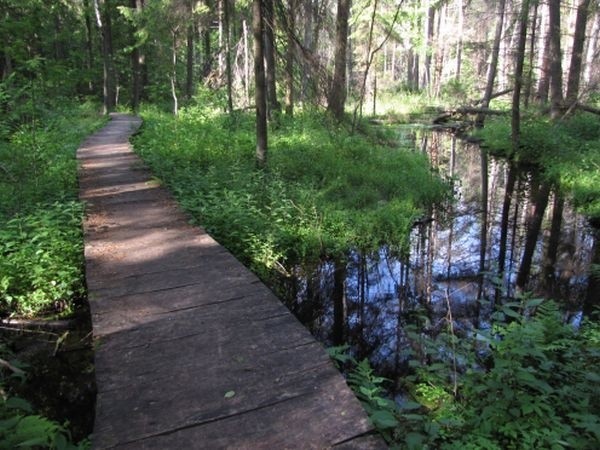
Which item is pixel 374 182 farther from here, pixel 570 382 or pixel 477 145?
pixel 477 145

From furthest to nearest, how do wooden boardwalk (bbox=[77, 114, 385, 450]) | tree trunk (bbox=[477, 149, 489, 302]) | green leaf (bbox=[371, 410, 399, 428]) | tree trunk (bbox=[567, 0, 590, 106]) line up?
tree trunk (bbox=[567, 0, 590, 106]), tree trunk (bbox=[477, 149, 489, 302]), green leaf (bbox=[371, 410, 399, 428]), wooden boardwalk (bbox=[77, 114, 385, 450])

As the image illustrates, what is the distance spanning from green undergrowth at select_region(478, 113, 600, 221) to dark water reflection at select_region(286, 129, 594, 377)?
0.68 meters

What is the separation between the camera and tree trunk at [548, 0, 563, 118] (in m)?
18.0

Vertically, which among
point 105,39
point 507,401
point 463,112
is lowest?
point 507,401

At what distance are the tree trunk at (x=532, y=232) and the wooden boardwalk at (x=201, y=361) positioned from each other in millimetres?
5262

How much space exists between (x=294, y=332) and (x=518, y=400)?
72.4 inches

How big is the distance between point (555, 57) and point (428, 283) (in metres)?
15.1

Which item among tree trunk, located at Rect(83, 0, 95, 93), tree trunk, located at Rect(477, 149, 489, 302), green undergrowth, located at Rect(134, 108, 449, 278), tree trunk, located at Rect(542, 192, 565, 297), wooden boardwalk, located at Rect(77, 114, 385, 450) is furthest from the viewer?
tree trunk, located at Rect(83, 0, 95, 93)

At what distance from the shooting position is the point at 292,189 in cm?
1009

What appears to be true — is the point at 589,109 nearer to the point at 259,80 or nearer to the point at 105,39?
the point at 259,80

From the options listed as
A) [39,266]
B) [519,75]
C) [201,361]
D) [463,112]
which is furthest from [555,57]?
[201,361]

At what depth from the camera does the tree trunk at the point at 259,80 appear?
8992mm

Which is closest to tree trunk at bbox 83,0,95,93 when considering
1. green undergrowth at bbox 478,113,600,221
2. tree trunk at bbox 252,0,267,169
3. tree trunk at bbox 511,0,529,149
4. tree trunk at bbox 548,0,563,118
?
tree trunk at bbox 252,0,267,169

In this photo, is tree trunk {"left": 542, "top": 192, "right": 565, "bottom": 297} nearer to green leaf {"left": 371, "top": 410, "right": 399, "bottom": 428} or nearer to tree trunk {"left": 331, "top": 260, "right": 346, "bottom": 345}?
tree trunk {"left": 331, "top": 260, "right": 346, "bottom": 345}
